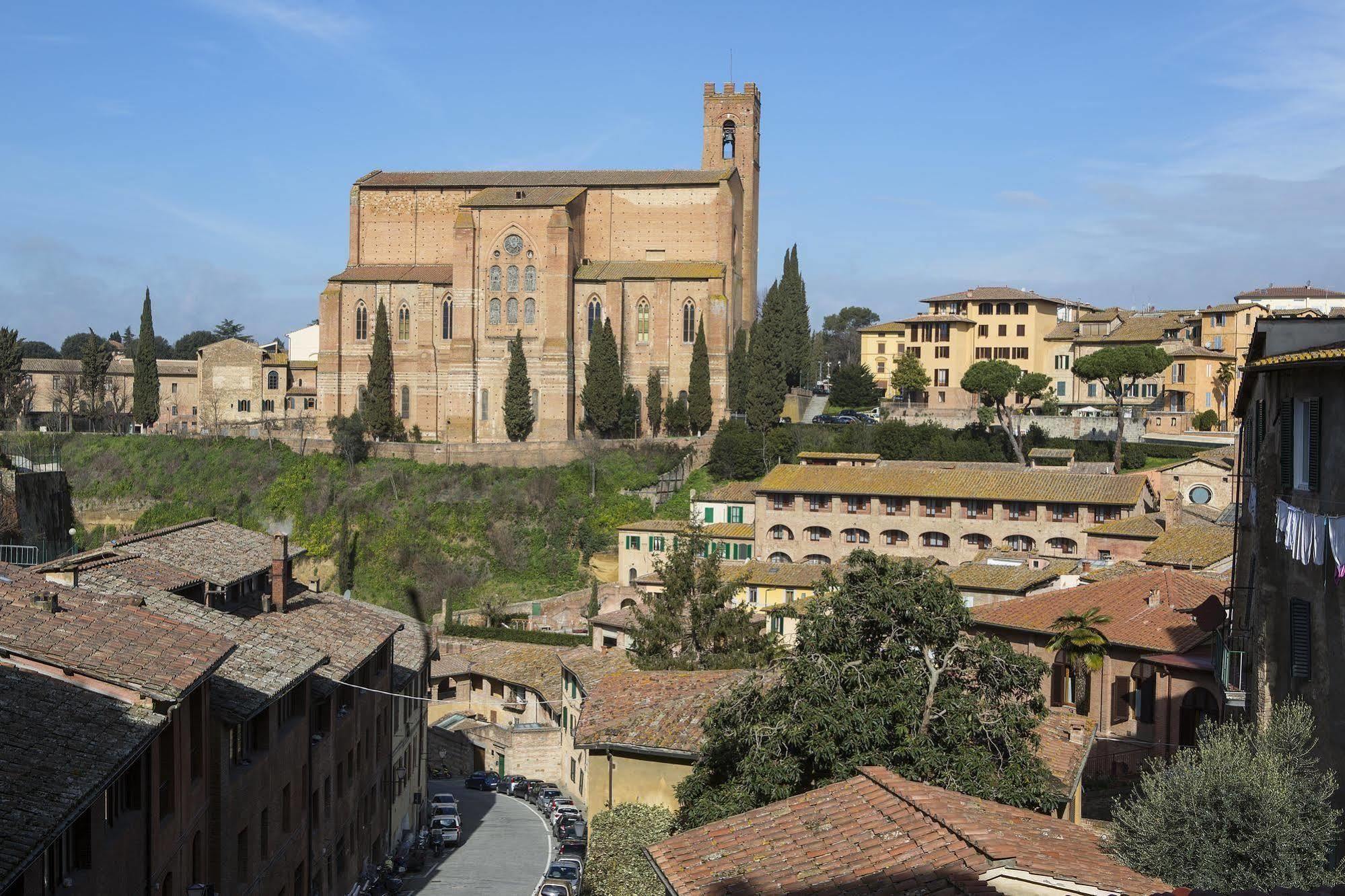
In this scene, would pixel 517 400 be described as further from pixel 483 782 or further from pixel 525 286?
pixel 483 782

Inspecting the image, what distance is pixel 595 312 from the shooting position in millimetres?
77375

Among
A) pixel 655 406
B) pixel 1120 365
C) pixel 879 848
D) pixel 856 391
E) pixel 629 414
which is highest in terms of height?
pixel 1120 365

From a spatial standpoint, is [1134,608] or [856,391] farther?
[856,391]

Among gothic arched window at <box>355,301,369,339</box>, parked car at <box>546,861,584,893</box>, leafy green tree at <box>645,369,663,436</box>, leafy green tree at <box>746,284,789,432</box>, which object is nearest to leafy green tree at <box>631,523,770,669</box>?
parked car at <box>546,861,584,893</box>

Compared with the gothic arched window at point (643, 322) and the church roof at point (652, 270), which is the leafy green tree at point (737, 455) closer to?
the gothic arched window at point (643, 322)

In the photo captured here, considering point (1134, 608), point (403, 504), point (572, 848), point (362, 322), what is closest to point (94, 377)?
point (362, 322)

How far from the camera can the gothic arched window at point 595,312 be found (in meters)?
77.0

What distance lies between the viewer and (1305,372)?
14227 millimetres

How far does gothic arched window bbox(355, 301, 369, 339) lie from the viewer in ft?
257

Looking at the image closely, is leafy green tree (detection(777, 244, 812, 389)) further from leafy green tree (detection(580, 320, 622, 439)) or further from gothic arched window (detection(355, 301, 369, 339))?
gothic arched window (detection(355, 301, 369, 339))

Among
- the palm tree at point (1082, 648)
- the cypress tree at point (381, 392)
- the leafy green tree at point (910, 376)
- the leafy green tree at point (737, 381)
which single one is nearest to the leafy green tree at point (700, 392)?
the leafy green tree at point (737, 381)

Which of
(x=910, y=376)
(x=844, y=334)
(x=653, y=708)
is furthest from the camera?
(x=844, y=334)

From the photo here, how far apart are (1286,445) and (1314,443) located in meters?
1.15

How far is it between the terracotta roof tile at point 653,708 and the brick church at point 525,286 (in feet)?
174
